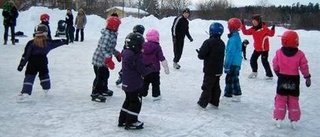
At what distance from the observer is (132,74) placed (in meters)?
5.99

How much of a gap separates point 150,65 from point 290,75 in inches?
105

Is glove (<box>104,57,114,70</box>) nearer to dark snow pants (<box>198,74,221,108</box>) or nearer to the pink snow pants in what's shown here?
dark snow pants (<box>198,74,221,108</box>)

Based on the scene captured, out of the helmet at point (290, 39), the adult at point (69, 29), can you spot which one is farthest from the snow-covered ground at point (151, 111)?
the adult at point (69, 29)

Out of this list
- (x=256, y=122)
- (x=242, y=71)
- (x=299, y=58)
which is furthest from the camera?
(x=242, y=71)

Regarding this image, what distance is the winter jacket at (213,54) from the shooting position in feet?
24.0

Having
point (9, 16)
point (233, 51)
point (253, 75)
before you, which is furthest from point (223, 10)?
point (233, 51)

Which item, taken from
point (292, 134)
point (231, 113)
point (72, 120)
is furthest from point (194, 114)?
point (72, 120)

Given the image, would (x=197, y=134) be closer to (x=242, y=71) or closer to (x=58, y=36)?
(x=242, y=71)

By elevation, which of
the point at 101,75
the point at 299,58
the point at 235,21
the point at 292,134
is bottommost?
the point at 292,134

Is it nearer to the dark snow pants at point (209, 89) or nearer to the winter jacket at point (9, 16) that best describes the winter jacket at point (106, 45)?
the dark snow pants at point (209, 89)

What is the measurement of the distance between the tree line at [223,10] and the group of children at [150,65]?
31.4m

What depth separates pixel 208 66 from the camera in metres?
7.37

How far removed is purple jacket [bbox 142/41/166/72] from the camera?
7.86 metres

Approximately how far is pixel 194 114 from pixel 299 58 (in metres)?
2.09
